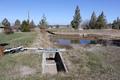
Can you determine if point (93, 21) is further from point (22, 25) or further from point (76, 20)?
point (22, 25)

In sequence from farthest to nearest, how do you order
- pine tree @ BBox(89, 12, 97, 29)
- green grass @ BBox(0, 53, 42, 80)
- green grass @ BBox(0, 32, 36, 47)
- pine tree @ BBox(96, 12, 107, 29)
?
1. pine tree @ BBox(89, 12, 97, 29)
2. pine tree @ BBox(96, 12, 107, 29)
3. green grass @ BBox(0, 32, 36, 47)
4. green grass @ BBox(0, 53, 42, 80)

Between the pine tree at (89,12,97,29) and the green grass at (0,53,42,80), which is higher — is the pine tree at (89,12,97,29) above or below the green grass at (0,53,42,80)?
above

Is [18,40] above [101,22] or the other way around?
the other way around

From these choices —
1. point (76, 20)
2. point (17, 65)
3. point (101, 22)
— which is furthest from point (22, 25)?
point (17, 65)

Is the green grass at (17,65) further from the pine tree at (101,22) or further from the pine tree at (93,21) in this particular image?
the pine tree at (93,21)

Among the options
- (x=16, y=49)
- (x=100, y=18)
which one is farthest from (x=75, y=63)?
(x=100, y=18)

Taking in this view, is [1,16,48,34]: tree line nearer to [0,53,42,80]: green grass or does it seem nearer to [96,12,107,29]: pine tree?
[96,12,107,29]: pine tree

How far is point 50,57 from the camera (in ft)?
66.2

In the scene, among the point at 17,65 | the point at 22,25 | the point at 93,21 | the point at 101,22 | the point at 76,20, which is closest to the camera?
the point at 17,65

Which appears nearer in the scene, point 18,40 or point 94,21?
point 18,40

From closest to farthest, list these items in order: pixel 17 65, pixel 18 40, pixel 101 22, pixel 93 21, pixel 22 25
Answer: pixel 17 65, pixel 18 40, pixel 22 25, pixel 101 22, pixel 93 21

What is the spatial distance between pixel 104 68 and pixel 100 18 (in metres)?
53.9

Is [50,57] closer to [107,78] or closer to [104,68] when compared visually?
→ [104,68]

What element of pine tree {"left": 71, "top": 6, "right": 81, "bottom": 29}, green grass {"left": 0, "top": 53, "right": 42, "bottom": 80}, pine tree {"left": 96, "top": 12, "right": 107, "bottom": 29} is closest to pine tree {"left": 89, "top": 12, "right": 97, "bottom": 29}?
pine tree {"left": 96, "top": 12, "right": 107, "bottom": 29}
